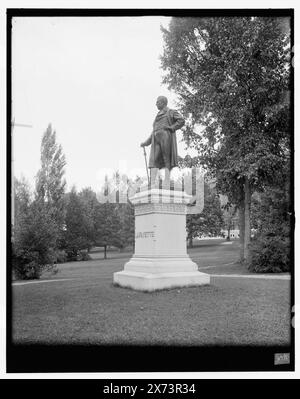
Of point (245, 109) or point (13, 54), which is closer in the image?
point (13, 54)

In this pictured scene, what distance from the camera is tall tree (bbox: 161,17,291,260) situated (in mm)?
11195

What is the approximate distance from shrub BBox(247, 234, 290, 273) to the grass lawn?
3.02m

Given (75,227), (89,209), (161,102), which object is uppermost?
(161,102)

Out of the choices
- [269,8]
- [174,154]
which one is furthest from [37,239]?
[269,8]

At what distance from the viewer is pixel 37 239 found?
11.5m

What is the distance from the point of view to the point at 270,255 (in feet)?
41.0

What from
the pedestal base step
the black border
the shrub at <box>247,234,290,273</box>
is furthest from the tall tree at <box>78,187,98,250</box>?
the black border

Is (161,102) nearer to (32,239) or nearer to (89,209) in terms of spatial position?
(32,239)

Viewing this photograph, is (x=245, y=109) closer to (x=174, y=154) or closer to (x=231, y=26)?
(x=231, y=26)
